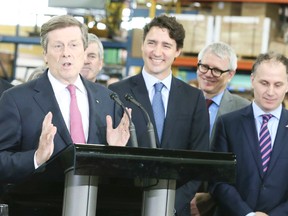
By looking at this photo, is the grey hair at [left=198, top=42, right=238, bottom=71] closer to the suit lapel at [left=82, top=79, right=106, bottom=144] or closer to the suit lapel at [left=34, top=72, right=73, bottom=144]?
the suit lapel at [left=82, top=79, right=106, bottom=144]

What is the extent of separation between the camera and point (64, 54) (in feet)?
11.6

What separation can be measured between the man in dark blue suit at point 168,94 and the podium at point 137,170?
1.17 metres

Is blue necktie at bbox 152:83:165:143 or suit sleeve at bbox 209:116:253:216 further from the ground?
blue necktie at bbox 152:83:165:143

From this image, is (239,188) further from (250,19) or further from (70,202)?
(250,19)

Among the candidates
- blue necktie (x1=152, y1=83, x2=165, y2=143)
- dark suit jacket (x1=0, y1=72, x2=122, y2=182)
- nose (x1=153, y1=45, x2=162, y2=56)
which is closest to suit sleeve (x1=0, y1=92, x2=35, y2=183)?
dark suit jacket (x1=0, y1=72, x2=122, y2=182)

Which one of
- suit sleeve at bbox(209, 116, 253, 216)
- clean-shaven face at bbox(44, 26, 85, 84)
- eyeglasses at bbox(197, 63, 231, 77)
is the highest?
clean-shaven face at bbox(44, 26, 85, 84)

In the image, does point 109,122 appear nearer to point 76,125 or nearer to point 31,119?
point 76,125

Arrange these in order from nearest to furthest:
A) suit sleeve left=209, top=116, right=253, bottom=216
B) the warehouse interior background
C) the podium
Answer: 1. the podium
2. suit sleeve left=209, top=116, right=253, bottom=216
3. the warehouse interior background

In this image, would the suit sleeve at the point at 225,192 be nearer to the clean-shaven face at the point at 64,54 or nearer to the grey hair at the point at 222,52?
the grey hair at the point at 222,52

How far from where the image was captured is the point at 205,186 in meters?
4.65

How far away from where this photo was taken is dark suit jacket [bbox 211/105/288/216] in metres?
4.17

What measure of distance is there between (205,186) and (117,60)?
11452mm

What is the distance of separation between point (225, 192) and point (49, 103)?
49.8 inches

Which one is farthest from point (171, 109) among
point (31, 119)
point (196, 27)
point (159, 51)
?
point (196, 27)
